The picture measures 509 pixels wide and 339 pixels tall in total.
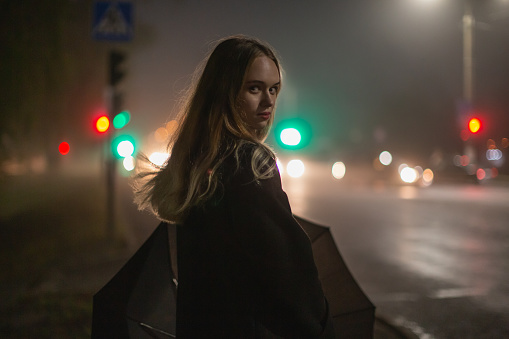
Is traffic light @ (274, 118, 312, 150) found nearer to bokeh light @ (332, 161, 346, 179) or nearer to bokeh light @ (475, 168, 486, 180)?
bokeh light @ (475, 168, 486, 180)

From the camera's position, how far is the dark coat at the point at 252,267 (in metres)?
Result: 1.44

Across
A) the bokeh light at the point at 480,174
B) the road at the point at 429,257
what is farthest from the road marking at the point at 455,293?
the bokeh light at the point at 480,174

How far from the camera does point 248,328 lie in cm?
149

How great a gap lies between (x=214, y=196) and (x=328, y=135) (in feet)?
237

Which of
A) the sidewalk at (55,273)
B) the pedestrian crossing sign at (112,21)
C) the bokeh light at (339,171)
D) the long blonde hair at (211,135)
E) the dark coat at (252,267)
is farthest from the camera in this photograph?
the bokeh light at (339,171)

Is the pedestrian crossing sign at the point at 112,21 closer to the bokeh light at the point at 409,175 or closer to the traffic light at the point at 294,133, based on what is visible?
the traffic light at the point at 294,133

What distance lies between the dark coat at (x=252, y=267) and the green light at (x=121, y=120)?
884 centimetres

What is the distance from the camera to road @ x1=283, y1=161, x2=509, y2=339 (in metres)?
5.25

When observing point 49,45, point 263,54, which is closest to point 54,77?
point 49,45

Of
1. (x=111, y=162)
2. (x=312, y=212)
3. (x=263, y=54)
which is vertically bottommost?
(x=312, y=212)

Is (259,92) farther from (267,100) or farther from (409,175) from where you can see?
(409,175)

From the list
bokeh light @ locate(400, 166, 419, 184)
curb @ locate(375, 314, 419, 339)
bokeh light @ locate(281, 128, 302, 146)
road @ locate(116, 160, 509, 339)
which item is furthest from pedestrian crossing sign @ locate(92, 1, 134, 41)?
bokeh light @ locate(400, 166, 419, 184)

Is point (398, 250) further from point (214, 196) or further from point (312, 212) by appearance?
point (214, 196)

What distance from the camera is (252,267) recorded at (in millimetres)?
A: 1468
